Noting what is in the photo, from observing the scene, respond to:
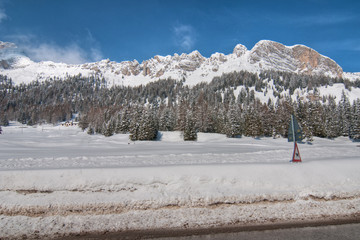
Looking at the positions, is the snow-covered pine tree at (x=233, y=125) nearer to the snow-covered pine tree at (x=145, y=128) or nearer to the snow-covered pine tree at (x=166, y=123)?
the snow-covered pine tree at (x=166, y=123)

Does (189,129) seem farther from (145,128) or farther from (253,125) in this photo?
(253,125)

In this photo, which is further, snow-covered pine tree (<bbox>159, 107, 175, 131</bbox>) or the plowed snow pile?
snow-covered pine tree (<bbox>159, 107, 175, 131</bbox>)

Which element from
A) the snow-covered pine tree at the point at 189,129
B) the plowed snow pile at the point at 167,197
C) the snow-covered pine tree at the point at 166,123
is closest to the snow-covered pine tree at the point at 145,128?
the snow-covered pine tree at the point at 189,129

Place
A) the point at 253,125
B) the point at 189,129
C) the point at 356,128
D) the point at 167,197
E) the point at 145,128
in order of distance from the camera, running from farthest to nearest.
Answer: the point at 253,125
the point at 356,128
the point at 189,129
the point at 145,128
the point at 167,197

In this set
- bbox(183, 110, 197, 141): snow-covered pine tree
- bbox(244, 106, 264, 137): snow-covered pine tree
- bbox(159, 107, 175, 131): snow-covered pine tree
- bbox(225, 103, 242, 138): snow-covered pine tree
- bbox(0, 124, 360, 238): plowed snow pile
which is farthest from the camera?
bbox(159, 107, 175, 131): snow-covered pine tree

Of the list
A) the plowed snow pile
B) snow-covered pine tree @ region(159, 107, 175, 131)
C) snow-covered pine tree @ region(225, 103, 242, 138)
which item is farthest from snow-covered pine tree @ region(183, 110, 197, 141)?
the plowed snow pile

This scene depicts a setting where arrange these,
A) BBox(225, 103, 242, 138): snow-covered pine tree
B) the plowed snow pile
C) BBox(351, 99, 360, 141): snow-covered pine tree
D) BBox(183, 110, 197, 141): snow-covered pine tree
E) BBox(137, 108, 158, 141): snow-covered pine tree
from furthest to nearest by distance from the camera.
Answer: BBox(225, 103, 242, 138): snow-covered pine tree → BBox(351, 99, 360, 141): snow-covered pine tree → BBox(183, 110, 197, 141): snow-covered pine tree → BBox(137, 108, 158, 141): snow-covered pine tree → the plowed snow pile

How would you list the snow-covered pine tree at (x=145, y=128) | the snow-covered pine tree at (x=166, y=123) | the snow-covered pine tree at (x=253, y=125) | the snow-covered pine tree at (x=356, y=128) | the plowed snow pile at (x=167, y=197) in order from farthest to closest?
the snow-covered pine tree at (x=166, y=123) < the snow-covered pine tree at (x=253, y=125) < the snow-covered pine tree at (x=356, y=128) < the snow-covered pine tree at (x=145, y=128) < the plowed snow pile at (x=167, y=197)

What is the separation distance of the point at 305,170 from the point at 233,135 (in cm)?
4330

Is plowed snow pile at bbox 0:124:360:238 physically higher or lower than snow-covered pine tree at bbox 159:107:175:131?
lower

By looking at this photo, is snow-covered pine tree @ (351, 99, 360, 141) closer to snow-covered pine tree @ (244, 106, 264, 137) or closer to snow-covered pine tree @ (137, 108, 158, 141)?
snow-covered pine tree @ (244, 106, 264, 137)

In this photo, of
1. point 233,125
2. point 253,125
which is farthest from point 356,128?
point 233,125

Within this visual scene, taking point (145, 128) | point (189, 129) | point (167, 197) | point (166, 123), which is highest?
point (166, 123)

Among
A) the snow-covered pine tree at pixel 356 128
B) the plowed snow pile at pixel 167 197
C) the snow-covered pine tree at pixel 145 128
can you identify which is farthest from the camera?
the snow-covered pine tree at pixel 356 128
